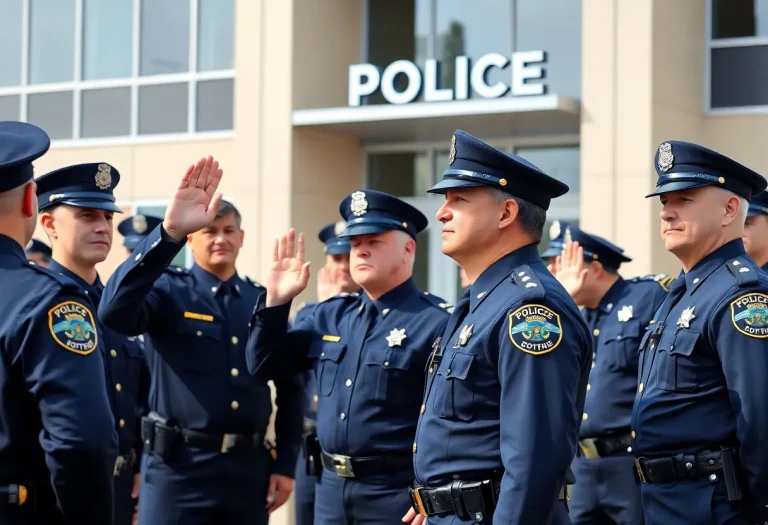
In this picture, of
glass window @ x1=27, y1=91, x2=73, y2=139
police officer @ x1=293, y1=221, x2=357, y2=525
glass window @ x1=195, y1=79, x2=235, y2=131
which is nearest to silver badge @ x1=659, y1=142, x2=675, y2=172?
police officer @ x1=293, y1=221, x2=357, y2=525

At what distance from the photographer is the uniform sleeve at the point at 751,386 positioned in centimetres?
472

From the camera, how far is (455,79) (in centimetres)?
1450

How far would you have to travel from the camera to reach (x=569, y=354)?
402cm

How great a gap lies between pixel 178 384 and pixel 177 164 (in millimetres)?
9777

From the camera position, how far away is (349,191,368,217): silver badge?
21.3 ft

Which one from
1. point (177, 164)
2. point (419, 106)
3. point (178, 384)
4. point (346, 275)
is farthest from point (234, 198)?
point (178, 384)

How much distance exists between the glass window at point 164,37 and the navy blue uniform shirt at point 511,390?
1267 cm

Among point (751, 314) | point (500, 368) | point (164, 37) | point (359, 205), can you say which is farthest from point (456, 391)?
point (164, 37)

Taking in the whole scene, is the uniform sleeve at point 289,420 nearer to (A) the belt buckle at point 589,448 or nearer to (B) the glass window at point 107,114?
(A) the belt buckle at point 589,448

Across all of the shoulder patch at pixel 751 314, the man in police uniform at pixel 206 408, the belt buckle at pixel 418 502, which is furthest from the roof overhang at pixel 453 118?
the belt buckle at pixel 418 502

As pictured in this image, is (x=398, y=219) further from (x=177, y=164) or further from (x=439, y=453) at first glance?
(x=177, y=164)

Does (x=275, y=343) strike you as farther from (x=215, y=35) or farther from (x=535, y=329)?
(x=215, y=35)

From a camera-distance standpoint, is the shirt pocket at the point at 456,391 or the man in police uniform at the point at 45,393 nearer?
the man in police uniform at the point at 45,393

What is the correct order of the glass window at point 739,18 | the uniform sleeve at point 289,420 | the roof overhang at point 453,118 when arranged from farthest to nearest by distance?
the glass window at point 739,18 < the roof overhang at point 453,118 < the uniform sleeve at point 289,420
